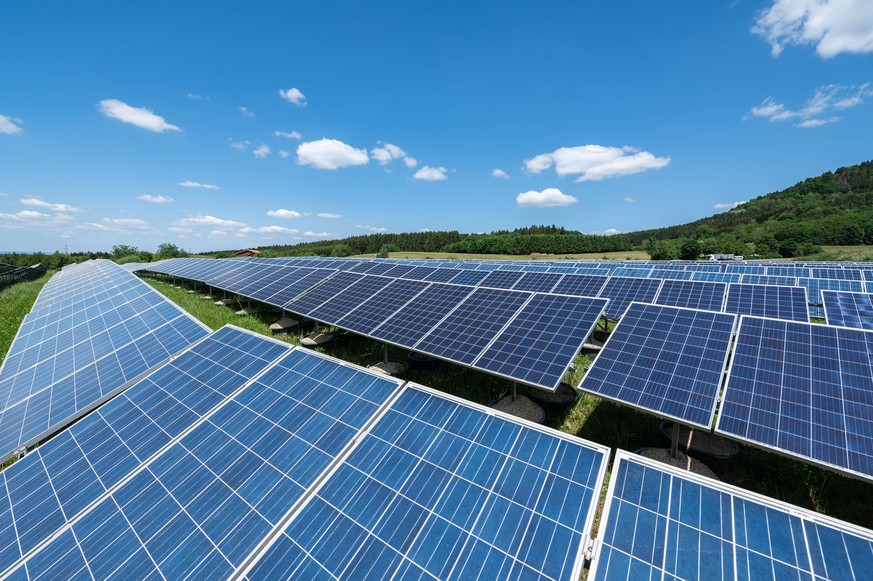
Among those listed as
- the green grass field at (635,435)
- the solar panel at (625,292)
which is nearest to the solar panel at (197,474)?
the green grass field at (635,435)

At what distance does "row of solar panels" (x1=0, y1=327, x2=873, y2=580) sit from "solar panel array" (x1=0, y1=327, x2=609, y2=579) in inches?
0.8

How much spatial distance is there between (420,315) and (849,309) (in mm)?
18737

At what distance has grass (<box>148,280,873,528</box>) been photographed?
6.79 m

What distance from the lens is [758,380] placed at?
20.7 feet

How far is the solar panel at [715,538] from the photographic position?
325 centimetres

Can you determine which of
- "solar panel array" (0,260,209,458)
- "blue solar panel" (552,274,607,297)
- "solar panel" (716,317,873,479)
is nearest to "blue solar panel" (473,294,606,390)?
"solar panel" (716,317,873,479)

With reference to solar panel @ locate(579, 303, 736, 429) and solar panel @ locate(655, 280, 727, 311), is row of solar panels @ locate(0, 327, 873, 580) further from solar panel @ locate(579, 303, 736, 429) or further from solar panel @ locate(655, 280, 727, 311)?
solar panel @ locate(655, 280, 727, 311)

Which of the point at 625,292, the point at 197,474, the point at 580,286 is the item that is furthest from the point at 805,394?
the point at 580,286

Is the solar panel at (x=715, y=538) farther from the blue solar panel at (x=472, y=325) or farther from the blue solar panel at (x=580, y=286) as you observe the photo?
the blue solar panel at (x=580, y=286)

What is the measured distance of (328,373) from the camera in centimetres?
664

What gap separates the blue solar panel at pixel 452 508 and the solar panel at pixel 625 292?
11.2 metres

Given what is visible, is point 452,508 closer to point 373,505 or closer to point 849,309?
point 373,505

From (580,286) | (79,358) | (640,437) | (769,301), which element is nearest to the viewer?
(640,437)

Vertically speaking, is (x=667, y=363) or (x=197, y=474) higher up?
(x=667, y=363)
